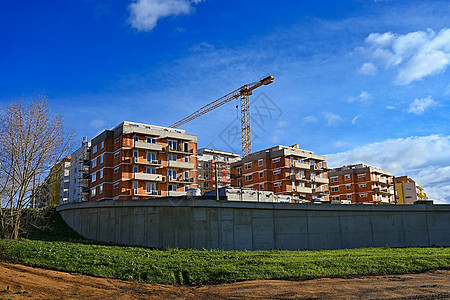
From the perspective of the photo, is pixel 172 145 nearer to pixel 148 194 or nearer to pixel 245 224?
pixel 148 194

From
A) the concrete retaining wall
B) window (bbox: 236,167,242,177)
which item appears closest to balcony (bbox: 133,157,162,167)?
window (bbox: 236,167,242,177)

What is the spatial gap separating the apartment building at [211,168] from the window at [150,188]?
3596 centimetres

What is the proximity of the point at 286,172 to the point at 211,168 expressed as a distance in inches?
1359

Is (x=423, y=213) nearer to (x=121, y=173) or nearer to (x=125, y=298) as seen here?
(x=125, y=298)

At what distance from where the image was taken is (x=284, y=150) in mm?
82938

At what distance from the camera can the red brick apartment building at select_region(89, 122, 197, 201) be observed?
6675cm

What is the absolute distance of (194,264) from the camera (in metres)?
19.6

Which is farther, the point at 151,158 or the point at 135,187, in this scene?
the point at 151,158

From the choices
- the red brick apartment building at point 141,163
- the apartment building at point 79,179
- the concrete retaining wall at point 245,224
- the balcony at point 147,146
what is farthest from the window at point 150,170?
the concrete retaining wall at point 245,224

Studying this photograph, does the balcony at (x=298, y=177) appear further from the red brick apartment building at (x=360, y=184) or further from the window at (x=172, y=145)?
the window at (x=172, y=145)

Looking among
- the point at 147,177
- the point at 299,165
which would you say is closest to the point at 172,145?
the point at 147,177

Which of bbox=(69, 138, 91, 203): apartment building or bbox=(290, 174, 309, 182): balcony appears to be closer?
bbox=(290, 174, 309, 182): balcony

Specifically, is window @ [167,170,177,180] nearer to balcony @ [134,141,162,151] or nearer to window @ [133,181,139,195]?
balcony @ [134,141,162,151]

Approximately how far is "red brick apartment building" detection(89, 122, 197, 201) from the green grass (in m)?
43.5
